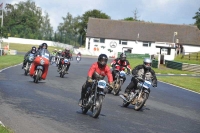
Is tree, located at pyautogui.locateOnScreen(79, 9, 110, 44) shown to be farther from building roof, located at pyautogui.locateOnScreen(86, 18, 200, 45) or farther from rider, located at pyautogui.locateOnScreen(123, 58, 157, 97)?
rider, located at pyautogui.locateOnScreen(123, 58, 157, 97)

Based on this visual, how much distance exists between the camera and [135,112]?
15141mm

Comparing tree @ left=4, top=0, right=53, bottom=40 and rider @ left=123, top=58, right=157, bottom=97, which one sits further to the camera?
tree @ left=4, top=0, right=53, bottom=40

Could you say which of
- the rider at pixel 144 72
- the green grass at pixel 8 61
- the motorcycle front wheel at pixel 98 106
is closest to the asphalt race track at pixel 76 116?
the motorcycle front wheel at pixel 98 106

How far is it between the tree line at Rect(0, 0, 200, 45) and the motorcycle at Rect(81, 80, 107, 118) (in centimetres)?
4796

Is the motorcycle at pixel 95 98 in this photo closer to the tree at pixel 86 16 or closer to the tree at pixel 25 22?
the tree at pixel 25 22

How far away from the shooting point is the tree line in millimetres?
98831

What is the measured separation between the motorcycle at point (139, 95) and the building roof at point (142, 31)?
87896 mm

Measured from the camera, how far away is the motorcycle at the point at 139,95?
15.3m

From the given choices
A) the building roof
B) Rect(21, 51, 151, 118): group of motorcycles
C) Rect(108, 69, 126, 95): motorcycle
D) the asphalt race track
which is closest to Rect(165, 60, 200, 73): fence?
Rect(21, 51, 151, 118): group of motorcycles

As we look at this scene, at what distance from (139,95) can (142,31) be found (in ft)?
300

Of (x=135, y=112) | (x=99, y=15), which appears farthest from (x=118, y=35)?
(x=135, y=112)

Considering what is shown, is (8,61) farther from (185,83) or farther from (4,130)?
(4,130)

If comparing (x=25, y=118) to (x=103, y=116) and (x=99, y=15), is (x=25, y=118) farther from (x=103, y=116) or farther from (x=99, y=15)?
(x=99, y=15)

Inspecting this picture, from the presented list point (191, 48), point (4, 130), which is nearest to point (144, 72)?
point (4, 130)
